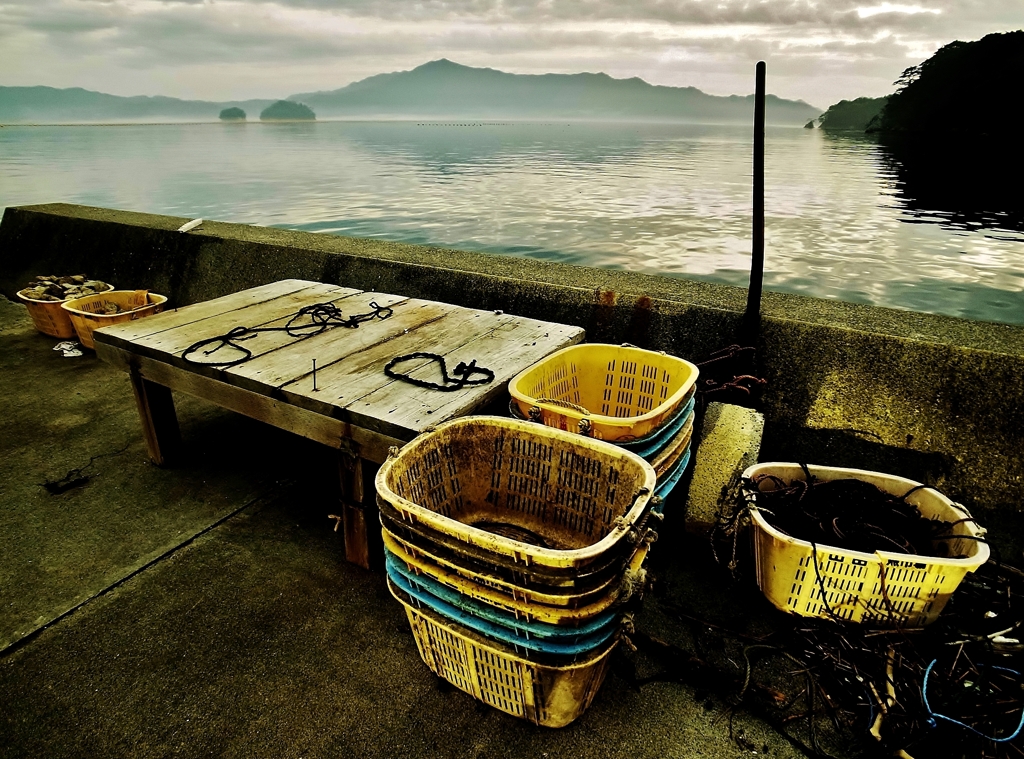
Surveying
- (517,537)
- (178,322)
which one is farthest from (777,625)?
(178,322)

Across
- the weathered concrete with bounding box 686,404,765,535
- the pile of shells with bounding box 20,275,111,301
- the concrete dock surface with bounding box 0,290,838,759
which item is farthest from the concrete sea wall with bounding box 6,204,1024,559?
the pile of shells with bounding box 20,275,111,301

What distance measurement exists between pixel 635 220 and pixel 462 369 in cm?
1531

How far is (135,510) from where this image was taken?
3246 millimetres

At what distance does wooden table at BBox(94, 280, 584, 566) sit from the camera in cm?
259

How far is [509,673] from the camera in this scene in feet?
6.10

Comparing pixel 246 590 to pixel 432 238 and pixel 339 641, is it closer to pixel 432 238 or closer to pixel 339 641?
pixel 339 641

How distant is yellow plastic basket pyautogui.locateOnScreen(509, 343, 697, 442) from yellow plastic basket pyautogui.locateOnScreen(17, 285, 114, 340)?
5125mm

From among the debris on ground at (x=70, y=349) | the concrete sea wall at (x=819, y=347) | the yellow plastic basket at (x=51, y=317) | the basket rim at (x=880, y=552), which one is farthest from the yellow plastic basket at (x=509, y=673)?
the yellow plastic basket at (x=51, y=317)

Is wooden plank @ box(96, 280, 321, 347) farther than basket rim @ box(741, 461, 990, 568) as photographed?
Yes

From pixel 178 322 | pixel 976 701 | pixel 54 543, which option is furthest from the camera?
pixel 178 322

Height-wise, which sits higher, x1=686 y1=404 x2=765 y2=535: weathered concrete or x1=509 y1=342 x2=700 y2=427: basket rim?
x1=509 y1=342 x2=700 y2=427: basket rim

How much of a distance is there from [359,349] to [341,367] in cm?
26

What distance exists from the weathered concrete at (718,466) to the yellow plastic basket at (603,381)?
361 mm

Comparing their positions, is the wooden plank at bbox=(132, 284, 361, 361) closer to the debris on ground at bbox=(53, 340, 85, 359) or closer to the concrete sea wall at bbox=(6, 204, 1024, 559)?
the concrete sea wall at bbox=(6, 204, 1024, 559)
